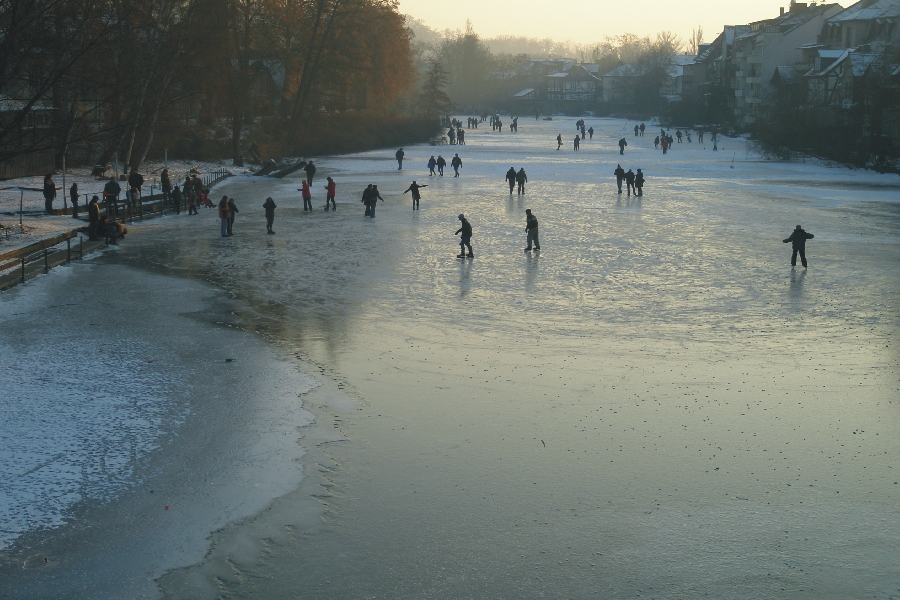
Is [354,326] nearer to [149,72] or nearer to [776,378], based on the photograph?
[776,378]

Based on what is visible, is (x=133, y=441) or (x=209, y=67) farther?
(x=209, y=67)

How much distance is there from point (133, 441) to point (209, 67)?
4311cm

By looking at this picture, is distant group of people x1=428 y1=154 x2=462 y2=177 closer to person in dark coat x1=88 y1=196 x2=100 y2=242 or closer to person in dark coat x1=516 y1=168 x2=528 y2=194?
person in dark coat x1=516 y1=168 x2=528 y2=194

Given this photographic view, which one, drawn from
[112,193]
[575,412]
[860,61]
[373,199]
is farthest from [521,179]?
[860,61]

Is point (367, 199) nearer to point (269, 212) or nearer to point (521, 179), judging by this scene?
point (269, 212)

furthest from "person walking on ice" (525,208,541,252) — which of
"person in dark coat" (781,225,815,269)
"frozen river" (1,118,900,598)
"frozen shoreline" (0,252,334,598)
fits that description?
"frozen shoreline" (0,252,334,598)

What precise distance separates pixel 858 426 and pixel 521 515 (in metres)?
4.65

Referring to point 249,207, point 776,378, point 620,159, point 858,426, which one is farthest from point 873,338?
point 620,159

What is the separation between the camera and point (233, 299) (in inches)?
675

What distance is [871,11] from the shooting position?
77.2m

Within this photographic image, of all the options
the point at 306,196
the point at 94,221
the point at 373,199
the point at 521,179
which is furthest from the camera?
the point at 521,179

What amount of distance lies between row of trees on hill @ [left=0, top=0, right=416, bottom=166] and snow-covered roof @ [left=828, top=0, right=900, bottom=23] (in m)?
40.1

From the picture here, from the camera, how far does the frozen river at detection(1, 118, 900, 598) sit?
717 cm

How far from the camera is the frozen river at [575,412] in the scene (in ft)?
23.5
